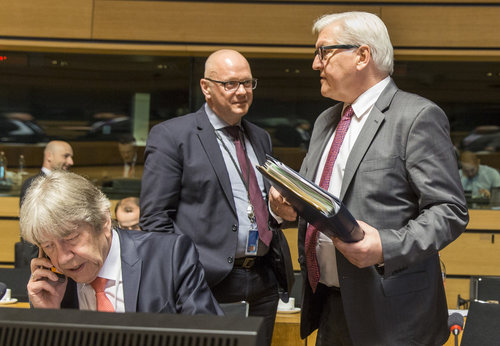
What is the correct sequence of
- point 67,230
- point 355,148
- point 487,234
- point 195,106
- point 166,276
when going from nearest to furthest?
1. point 67,230
2. point 166,276
3. point 355,148
4. point 487,234
5. point 195,106

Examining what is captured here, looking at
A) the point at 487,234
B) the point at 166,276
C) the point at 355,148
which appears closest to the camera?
the point at 166,276

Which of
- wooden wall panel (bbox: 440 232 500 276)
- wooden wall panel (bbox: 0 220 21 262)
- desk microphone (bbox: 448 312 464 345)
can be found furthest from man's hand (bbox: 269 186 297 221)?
wooden wall panel (bbox: 0 220 21 262)

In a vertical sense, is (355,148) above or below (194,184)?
above

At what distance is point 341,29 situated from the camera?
75.2 inches

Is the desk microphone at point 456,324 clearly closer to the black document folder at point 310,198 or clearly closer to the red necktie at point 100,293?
the black document folder at point 310,198

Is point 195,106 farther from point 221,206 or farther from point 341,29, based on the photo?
point 341,29

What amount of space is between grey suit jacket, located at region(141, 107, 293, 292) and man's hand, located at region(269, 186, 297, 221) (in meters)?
0.79


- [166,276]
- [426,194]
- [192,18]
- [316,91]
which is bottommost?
[166,276]

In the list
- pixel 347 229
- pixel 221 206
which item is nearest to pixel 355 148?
pixel 347 229

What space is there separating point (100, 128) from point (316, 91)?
6.42 ft

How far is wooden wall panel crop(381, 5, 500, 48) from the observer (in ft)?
17.9

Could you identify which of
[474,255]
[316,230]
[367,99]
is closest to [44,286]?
[316,230]

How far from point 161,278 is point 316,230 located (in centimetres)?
53

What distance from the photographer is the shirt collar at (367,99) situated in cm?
190
